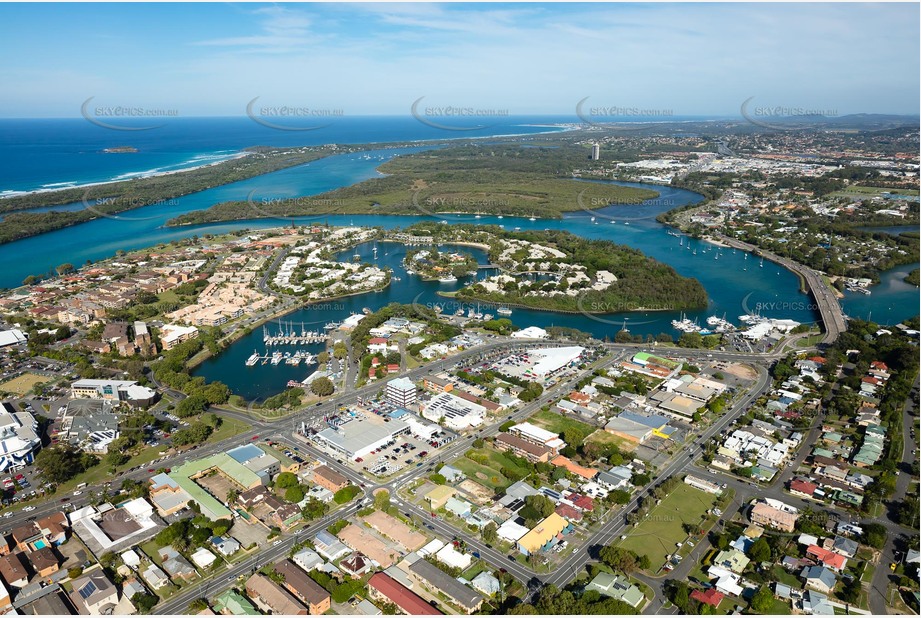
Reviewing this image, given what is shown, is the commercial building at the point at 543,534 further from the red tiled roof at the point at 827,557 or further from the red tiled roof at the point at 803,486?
the red tiled roof at the point at 803,486

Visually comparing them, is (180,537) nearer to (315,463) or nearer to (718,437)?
(315,463)

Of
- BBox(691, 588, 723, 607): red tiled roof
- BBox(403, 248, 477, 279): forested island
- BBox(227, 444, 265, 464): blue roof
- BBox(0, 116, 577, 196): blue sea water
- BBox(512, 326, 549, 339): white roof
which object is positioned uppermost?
BBox(0, 116, 577, 196): blue sea water

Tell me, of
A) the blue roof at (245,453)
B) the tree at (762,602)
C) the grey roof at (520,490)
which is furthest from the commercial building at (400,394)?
the tree at (762,602)

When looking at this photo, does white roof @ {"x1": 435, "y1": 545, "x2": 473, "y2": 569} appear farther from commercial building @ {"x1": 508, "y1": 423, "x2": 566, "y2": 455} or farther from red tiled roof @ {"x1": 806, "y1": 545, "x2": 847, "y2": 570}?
red tiled roof @ {"x1": 806, "y1": 545, "x2": 847, "y2": 570}

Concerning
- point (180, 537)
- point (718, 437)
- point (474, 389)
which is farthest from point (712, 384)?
point (180, 537)

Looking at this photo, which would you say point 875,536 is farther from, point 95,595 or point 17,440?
point 17,440

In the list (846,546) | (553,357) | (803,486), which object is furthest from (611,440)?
(846,546)

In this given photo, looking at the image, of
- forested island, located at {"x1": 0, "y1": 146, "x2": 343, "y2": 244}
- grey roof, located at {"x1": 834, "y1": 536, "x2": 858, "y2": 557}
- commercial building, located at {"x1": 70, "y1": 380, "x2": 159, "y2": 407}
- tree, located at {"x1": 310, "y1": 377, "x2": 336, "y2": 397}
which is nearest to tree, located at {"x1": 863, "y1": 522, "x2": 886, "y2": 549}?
grey roof, located at {"x1": 834, "y1": 536, "x2": 858, "y2": 557}
